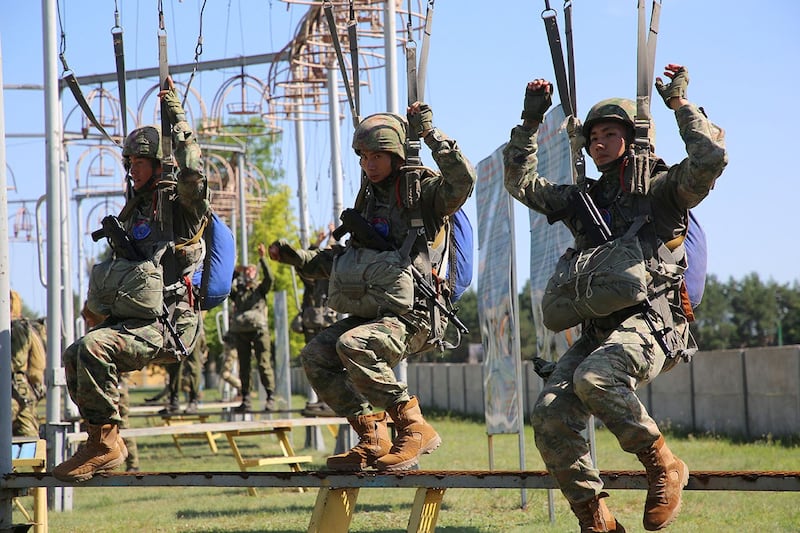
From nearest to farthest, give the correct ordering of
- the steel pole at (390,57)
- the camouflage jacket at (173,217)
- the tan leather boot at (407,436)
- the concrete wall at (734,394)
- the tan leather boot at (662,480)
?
the tan leather boot at (662,480) < the tan leather boot at (407,436) < the camouflage jacket at (173,217) < the steel pole at (390,57) < the concrete wall at (734,394)

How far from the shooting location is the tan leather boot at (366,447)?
22.3ft

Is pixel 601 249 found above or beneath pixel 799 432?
above

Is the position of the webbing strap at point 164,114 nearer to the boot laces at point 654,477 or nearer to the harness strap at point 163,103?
the harness strap at point 163,103

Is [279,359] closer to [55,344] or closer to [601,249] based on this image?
[55,344]

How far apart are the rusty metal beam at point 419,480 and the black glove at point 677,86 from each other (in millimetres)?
1925

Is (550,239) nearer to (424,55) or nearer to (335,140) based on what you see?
(424,55)

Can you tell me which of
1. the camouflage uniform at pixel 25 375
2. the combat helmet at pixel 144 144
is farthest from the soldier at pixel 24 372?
the combat helmet at pixel 144 144

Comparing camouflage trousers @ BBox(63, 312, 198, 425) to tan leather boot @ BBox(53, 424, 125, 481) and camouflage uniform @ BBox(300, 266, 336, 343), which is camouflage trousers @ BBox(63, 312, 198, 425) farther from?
camouflage uniform @ BBox(300, 266, 336, 343)

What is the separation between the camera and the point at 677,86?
5773 mm

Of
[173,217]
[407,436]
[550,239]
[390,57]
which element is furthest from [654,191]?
[390,57]

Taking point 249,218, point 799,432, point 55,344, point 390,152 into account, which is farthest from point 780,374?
point 249,218

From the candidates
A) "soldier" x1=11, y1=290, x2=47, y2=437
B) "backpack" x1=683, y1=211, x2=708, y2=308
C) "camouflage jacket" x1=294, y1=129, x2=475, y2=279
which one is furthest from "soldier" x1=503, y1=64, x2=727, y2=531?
"soldier" x1=11, y1=290, x2=47, y2=437

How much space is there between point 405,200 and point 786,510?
5344 millimetres

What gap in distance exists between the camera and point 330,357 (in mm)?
6906
